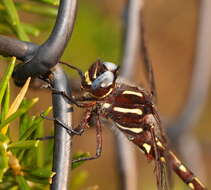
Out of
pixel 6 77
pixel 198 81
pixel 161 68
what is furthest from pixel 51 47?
pixel 161 68

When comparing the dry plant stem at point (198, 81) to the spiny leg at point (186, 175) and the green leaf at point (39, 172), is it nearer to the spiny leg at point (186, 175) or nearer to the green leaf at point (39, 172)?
the spiny leg at point (186, 175)

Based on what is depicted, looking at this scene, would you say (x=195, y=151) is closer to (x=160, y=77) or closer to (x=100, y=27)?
(x=100, y=27)

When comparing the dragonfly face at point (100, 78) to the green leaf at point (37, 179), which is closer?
the green leaf at point (37, 179)

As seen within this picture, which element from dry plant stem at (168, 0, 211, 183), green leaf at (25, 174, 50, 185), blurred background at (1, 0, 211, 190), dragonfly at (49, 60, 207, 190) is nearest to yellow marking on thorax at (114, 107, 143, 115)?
dragonfly at (49, 60, 207, 190)

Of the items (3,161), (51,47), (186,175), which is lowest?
(186,175)

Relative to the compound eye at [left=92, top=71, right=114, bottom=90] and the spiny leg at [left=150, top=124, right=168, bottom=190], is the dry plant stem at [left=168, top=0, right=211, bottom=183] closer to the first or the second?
the spiny leg at [left=150, top=124, right=168, bottom=190]

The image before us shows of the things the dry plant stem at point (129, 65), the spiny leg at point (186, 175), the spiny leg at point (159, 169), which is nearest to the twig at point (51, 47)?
the spiny leg at point (159, 169)

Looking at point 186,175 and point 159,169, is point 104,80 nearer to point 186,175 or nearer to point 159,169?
point 159,169
